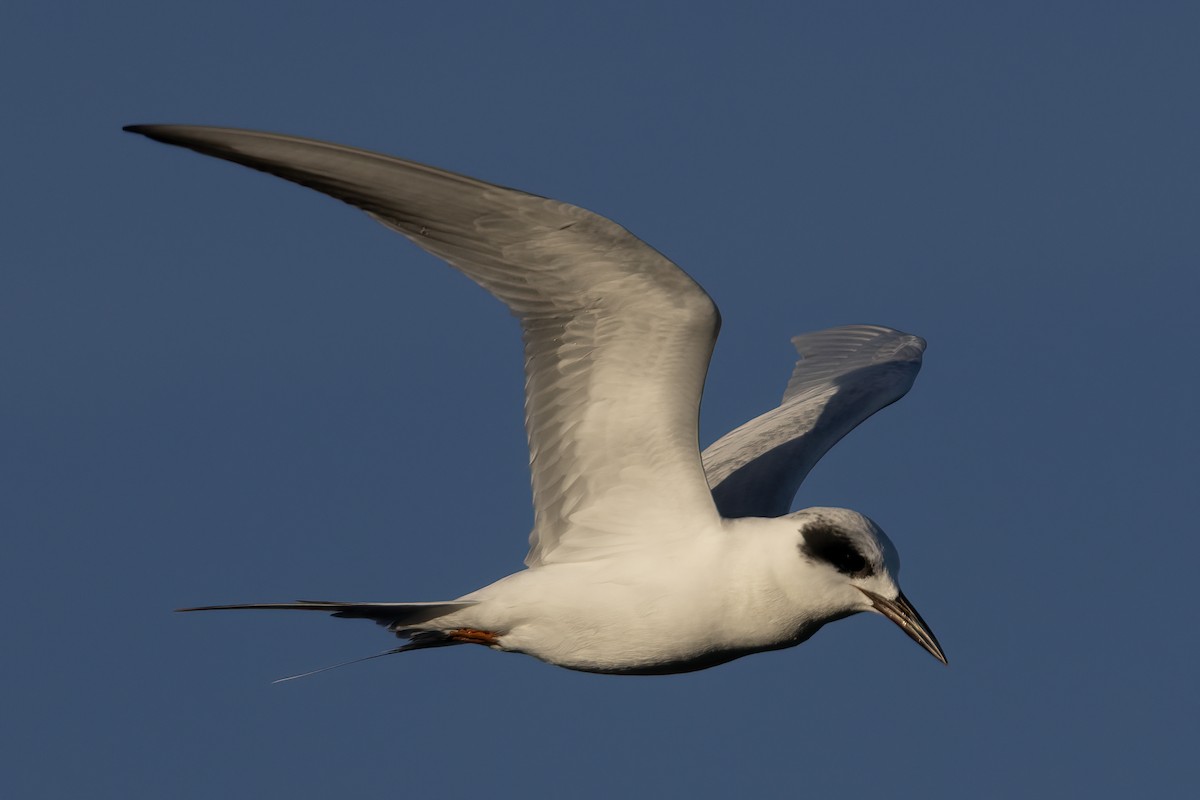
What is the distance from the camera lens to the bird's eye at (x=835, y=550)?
8.91 metres

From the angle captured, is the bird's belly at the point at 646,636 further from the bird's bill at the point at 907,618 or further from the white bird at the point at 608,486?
the bird's bill at the point at 907,618

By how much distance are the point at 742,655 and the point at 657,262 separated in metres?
2.58

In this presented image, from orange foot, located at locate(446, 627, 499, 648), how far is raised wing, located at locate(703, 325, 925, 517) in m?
1.98

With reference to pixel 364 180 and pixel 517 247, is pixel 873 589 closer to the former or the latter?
pixel 517 247

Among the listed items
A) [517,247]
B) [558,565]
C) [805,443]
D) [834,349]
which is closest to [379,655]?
[558,565]

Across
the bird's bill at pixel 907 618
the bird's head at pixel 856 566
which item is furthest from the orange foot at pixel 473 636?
the bird's bill at pixel 907 618

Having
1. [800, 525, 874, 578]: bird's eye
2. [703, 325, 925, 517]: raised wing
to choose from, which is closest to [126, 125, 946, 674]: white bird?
[800, 525, 874, 578]: bird's eye

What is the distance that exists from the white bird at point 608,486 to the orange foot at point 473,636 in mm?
11

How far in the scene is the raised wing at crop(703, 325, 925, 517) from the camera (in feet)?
37.3

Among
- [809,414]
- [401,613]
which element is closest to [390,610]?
[401,613]

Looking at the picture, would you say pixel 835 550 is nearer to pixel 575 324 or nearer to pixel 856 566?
pixel 856 566

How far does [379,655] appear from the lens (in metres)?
9.81

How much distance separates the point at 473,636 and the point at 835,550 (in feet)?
7.87

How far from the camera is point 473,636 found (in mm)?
9938
